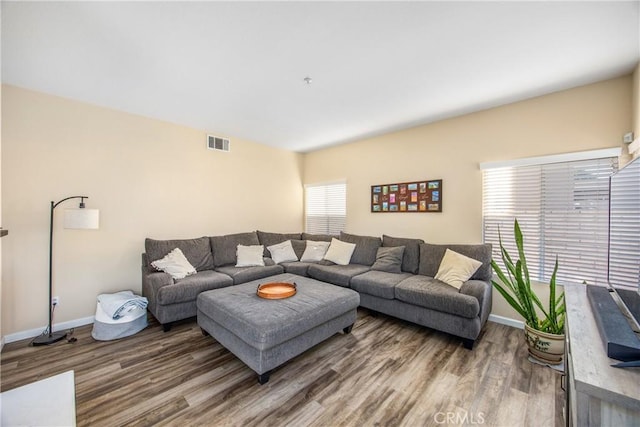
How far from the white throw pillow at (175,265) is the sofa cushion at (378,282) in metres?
2.12

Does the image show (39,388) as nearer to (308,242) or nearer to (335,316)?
(335,316)

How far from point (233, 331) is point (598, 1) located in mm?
3404

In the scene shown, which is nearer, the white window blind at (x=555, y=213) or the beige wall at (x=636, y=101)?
the beige wall at (x=636, y=101)

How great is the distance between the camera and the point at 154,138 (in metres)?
3.47

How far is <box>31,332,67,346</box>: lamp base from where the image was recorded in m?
2.47

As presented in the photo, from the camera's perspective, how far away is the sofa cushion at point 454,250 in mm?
2904

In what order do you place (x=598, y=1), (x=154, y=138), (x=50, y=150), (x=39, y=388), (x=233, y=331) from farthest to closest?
1. (x=154, y=138)
2. (x=50, y=150)
3. (x=233, y=331)
4. (x=598, y=1)
5. (x=39, y=388)

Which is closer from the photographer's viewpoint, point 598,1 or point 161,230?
point 598,1

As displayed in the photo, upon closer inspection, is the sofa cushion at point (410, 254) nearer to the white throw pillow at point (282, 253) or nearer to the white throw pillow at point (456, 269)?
the white throw pillow at point (456, 269)

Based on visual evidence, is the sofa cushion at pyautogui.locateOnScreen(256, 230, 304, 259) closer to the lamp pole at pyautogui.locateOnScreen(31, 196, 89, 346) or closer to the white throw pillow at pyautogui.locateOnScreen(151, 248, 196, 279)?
the white throw pillow at pyautogui.locateOnScreen(151, 248, 196, 279)

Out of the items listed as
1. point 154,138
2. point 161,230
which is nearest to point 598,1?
point 154,138

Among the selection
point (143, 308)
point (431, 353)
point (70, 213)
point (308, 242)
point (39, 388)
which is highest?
point (70, 213)

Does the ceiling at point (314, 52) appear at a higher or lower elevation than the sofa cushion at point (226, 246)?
higher

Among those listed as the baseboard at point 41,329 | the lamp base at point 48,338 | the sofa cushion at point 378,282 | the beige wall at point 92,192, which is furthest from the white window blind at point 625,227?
the baseboard at point 41,329
